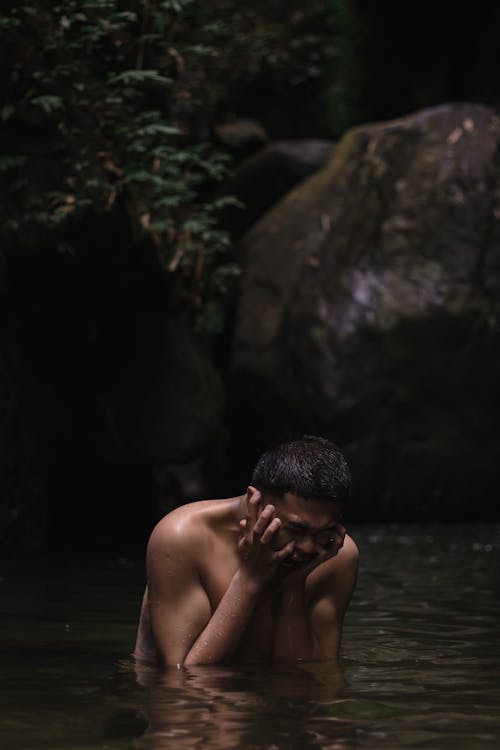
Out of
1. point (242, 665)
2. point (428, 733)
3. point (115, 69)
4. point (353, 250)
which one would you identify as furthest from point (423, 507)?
point (428, 733)

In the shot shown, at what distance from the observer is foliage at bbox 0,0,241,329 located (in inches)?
387

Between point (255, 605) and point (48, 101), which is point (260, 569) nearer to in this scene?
point (255, 605)

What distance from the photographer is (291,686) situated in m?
4.59

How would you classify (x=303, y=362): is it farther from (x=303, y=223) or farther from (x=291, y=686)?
(x=291, y=686)

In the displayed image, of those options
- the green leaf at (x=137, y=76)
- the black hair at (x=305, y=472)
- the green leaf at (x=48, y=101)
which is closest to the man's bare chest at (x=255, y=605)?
the black hair at (x=305, y=472)

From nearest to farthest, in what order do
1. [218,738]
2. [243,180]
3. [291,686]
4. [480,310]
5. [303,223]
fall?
1. [218,738]
2. [291,686]
3. [480,310]
4. [303,223]
5. [243,180]

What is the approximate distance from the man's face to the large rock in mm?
9903

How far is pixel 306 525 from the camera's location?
174 inches

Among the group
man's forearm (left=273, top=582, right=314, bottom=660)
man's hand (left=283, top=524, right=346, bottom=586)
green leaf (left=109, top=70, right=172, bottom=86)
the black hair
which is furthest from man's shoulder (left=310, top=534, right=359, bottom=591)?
green leaf (left=109, top=70, right=172, bottom=86)

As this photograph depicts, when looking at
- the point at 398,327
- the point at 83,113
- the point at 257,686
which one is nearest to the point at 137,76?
the point at 83,113

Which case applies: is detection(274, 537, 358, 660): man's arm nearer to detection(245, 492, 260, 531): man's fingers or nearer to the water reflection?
the water reflection

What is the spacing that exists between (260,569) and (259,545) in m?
0.11

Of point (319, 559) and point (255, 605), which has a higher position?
point (319, 559)

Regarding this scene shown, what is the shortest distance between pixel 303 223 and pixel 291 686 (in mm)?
→ 11545
